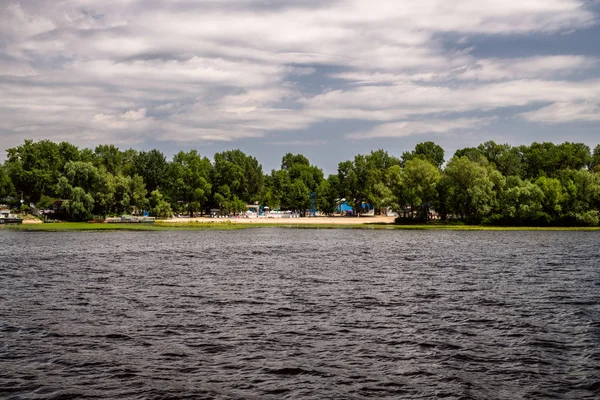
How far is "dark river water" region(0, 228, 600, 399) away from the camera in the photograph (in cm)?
1823

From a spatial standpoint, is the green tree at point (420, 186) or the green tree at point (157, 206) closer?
the green tree at point (420, 186)

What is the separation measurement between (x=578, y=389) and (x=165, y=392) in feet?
44.1

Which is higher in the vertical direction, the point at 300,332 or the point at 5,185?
the point at 5,185

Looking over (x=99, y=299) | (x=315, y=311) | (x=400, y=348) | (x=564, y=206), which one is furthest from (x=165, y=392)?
(x=564, y=206)

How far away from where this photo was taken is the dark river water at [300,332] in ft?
59.8

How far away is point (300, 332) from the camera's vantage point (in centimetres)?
2503

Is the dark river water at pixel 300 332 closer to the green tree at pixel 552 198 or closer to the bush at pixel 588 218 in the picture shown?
the bush at pixel 588 218

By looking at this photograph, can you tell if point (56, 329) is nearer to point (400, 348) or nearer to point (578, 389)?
point (400, 348)

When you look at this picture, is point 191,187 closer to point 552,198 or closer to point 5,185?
point 5,185

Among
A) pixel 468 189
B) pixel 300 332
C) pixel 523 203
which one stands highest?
pixel 468 189

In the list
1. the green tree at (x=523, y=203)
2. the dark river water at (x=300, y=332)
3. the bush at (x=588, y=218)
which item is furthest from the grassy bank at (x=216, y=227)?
the dark river water at (x=300, y=332)

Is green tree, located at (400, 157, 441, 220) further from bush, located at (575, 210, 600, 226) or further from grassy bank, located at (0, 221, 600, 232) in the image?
bush, located at (575, 210, 600, 226)

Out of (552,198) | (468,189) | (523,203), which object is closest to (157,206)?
(468,189)

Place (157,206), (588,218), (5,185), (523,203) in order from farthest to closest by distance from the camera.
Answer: (5,185), (157,206), (523,203), (588,218)
